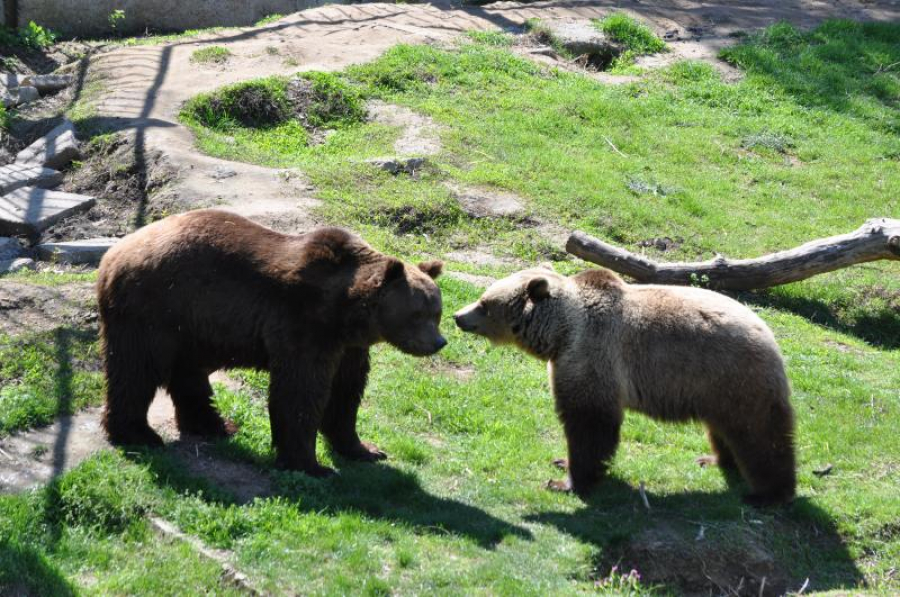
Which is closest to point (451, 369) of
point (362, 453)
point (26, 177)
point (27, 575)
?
point (362, 453)

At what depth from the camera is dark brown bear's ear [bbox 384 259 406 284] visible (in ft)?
25.2

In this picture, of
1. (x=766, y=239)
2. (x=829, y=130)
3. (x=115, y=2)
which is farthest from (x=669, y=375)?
(x=115, y=2)

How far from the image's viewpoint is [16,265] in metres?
11.4

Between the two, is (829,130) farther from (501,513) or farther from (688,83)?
(501,513)

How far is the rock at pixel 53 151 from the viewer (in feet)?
47.1

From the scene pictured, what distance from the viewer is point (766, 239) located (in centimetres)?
1464

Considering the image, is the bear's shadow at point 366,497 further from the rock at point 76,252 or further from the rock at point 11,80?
the rock at point 11,80

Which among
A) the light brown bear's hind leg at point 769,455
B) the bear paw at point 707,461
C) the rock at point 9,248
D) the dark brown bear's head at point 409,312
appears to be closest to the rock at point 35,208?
the rock at point 9,248

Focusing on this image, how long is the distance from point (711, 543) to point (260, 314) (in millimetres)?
3603

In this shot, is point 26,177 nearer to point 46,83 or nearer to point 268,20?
point 46,83

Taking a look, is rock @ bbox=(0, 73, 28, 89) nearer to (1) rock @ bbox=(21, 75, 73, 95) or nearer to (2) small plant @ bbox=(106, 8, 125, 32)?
(1) rock @ bbox=(21, 75, 73, 95)

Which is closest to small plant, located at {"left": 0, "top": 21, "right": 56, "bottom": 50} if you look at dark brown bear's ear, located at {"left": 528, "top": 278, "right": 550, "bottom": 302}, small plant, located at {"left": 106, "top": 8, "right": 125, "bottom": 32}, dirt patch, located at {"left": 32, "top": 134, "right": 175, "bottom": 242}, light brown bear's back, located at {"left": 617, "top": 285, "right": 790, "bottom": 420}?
small plant, located at {"left": 106, "top": 8, "right": 125, "bottom": 32}

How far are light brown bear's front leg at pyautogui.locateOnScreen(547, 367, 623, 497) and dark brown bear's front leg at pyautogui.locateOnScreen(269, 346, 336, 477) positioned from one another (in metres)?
1.80

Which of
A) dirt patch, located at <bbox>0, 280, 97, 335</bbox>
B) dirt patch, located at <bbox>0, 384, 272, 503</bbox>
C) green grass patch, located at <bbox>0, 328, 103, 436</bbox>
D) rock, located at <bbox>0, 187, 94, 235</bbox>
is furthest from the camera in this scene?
rock, located at <bbox>0, 187, 94, 235</bbox>
